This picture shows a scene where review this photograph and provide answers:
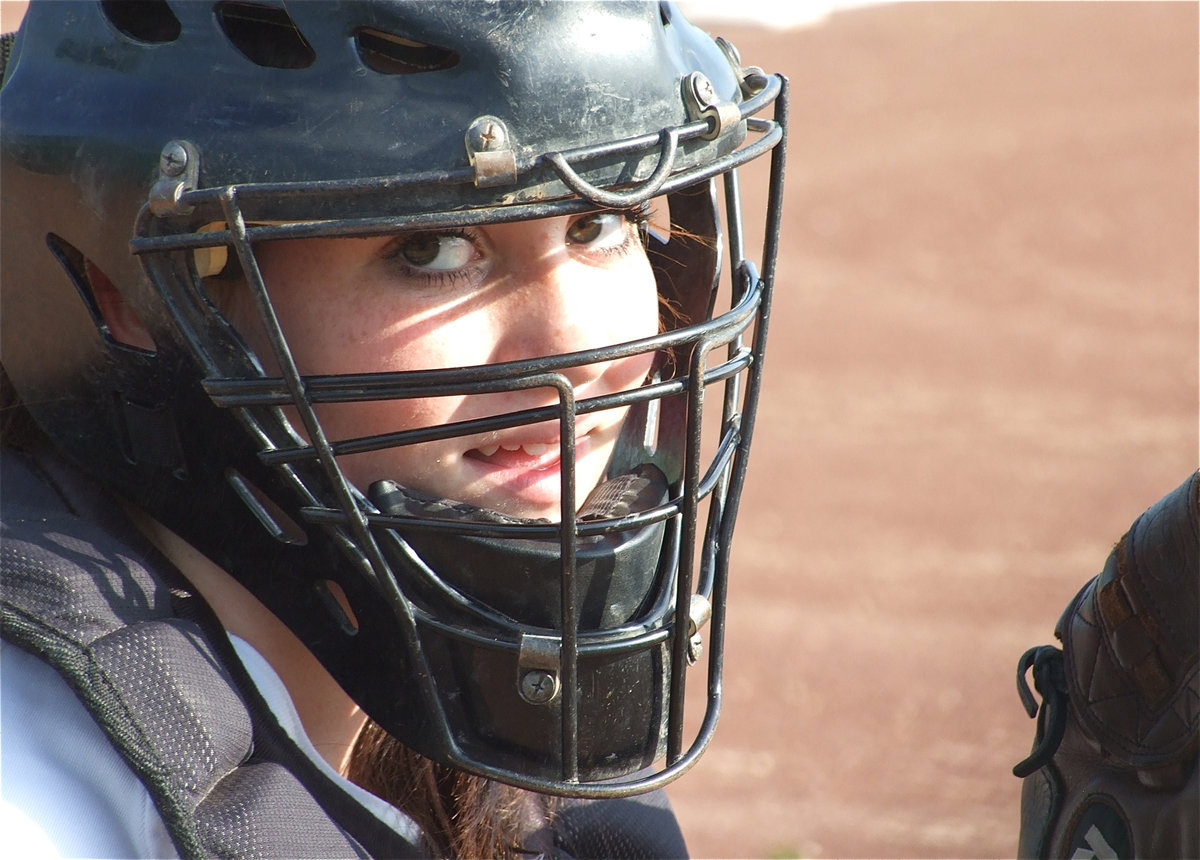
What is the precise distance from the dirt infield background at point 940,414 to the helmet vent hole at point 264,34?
3133mm

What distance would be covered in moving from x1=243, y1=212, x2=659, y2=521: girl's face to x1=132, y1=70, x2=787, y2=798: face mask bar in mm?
62

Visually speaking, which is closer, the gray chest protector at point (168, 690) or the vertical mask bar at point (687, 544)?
the gray chest protector at point (168, 690)

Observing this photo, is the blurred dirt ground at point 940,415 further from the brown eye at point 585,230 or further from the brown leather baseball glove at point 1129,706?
the brown eye at point 585,230

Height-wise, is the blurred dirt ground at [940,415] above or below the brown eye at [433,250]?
below

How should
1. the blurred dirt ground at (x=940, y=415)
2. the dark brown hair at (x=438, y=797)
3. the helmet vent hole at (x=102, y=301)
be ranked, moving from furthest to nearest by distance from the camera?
the blurred dirt ground at (x=940, y=415)
the dark brown hair at (x=438, y=797)
the helmet vent hole at (x=102, y=301)

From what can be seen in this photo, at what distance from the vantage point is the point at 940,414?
705cm

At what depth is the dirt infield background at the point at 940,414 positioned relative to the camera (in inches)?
180

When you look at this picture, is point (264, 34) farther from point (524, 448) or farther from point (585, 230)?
point (524, 448)

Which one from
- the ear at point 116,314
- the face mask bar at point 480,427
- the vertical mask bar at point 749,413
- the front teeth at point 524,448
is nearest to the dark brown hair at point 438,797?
the face mask bar at point 480,427

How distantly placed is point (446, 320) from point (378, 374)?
118 mm

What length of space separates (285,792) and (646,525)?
0.54m

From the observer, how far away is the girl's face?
5.21 feet

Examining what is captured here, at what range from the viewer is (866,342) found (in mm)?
7914

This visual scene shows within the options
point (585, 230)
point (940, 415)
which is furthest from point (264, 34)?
point (940, 415)
